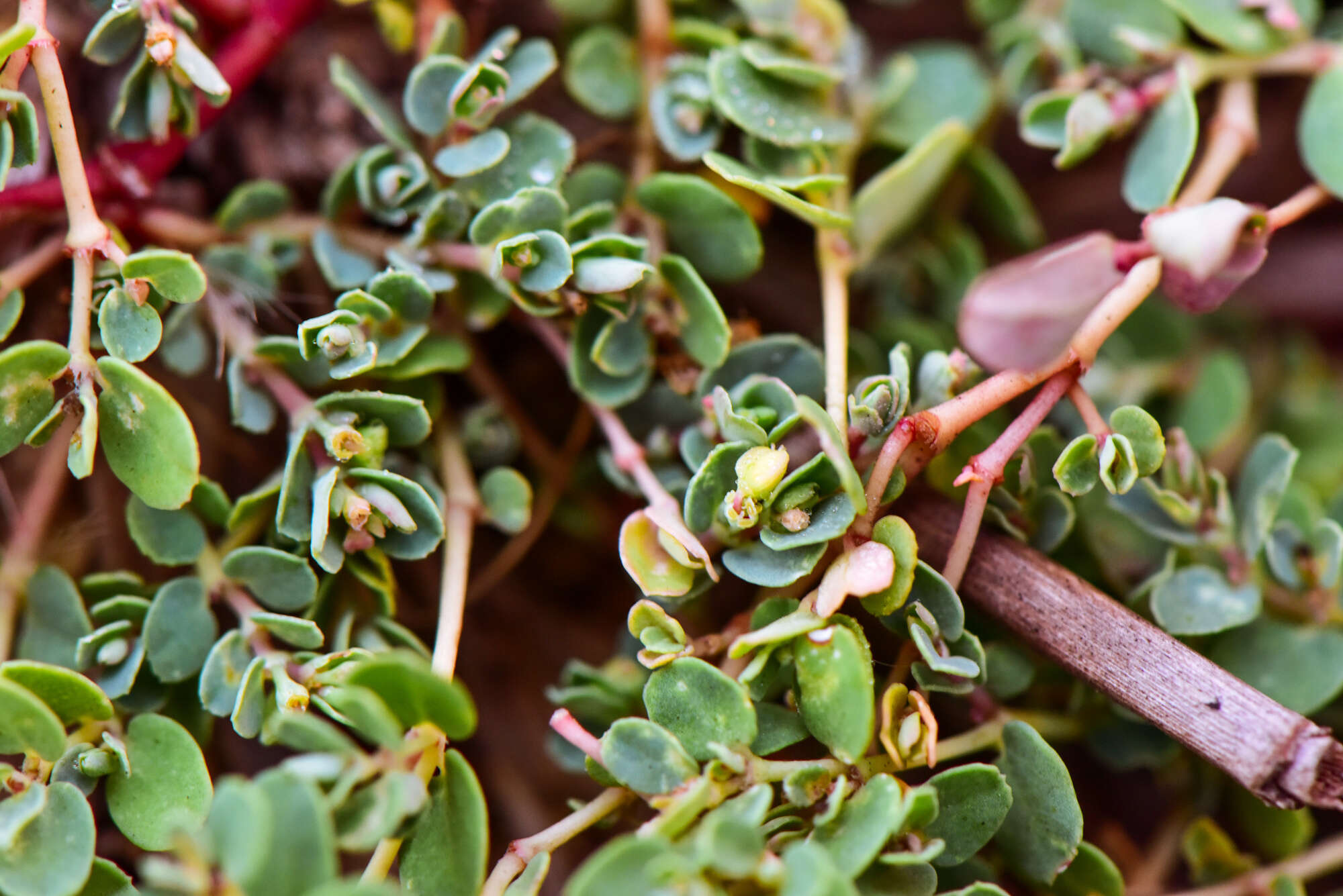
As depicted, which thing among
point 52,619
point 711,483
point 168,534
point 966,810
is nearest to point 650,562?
point 711,483

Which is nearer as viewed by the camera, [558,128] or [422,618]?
[558,128]

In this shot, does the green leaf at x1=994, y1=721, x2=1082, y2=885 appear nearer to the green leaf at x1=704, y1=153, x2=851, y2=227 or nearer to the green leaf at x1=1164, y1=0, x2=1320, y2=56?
the green leaf at x1=704, y1=153, x2=851, y2=227

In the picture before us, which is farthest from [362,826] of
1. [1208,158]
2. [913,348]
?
[1208,158]

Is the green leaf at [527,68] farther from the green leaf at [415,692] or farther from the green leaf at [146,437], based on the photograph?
the green leaf at [415,692]

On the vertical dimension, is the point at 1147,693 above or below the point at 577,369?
below

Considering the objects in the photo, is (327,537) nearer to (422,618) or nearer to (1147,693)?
(422,618)

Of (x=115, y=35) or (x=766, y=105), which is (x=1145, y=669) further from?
(x=115, y=35)

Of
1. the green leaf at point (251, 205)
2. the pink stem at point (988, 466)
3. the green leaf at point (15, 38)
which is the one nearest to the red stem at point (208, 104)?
the green leaf at point (251, 205)
